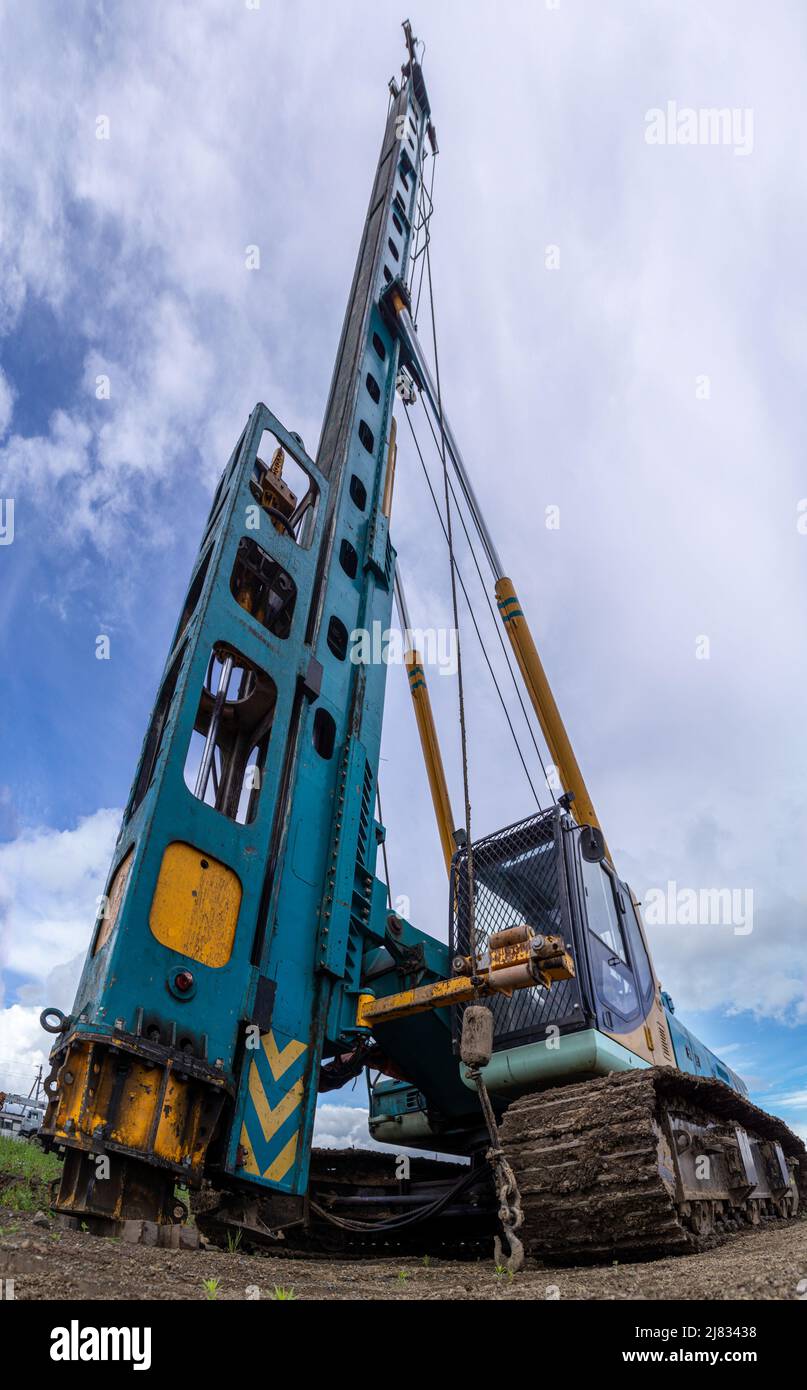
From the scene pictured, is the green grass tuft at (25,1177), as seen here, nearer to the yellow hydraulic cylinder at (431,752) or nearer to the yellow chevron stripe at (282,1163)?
the yellow chevron stripe at (282,1163)

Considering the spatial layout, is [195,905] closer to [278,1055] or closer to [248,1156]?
[278,1055]

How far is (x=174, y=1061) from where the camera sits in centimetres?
437

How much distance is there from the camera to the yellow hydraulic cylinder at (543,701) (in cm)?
1027

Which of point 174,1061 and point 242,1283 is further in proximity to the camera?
point 174,1061

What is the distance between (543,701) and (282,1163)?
719cm

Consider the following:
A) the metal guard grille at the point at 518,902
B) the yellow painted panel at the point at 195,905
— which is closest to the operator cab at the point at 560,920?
the metal guard grille at the point at 518,902

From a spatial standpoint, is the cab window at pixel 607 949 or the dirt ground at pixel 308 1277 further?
the cab window at pixel 607 949

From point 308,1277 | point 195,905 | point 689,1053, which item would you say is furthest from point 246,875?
point 689,1053

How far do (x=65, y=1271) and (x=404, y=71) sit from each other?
59.4 ft

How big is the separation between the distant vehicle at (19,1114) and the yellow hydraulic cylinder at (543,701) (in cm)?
1320

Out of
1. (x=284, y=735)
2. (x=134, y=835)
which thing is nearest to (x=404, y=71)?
(x=284, y=735)

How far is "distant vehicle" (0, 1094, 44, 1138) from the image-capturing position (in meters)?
16.7

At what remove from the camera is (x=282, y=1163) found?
16.5 ft
